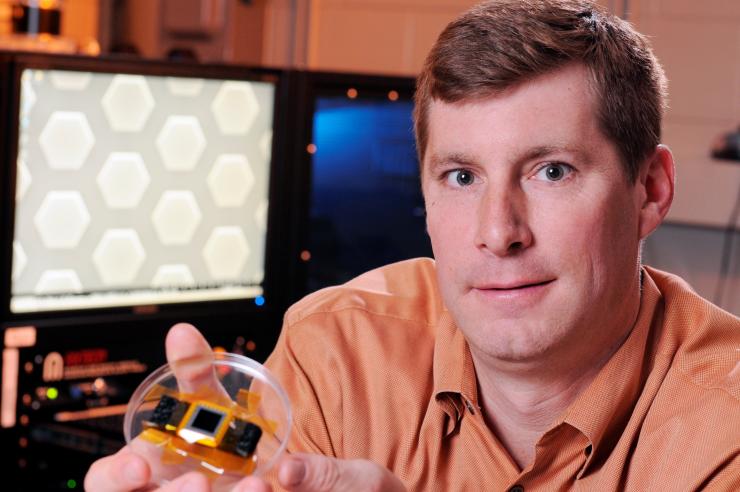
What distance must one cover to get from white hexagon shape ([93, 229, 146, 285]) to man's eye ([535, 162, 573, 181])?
37.6 inches

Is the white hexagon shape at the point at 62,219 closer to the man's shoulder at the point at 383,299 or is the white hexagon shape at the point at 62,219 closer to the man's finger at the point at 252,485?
the man's shoulder at the point at 383,299

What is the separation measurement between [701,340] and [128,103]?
3.54 ft

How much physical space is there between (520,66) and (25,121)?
944 mm

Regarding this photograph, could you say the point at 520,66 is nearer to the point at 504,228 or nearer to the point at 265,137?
the point at 504,228

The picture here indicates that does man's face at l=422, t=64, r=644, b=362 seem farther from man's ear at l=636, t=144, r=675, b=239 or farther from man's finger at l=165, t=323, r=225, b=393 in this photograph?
man's finger at l=165, t=323, r=225, b=393

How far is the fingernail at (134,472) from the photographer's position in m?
0.86

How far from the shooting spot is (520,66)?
45.7 inches

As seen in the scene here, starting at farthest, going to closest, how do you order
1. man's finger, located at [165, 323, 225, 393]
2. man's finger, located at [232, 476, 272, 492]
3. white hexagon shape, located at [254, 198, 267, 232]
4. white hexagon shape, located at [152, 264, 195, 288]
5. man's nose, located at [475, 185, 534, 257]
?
white hexagon shape, located at [254, 198, 267, 232] → white hexagon shape, located at [152, 264, 195, 288] → man's nose, located at [475, 185, 534, 257] → man's finger, located at [165, 323, 225, 393] → man's finger, located at [232, 476, 272, 492]

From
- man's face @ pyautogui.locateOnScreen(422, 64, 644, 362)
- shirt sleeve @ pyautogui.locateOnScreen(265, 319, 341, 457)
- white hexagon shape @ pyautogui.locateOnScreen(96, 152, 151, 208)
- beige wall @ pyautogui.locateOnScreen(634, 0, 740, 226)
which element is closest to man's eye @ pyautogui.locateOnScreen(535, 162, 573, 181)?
man's face @ pyautogui.locateOnScreen(422, 64, 644, 362)

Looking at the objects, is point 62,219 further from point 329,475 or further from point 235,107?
point 329,475

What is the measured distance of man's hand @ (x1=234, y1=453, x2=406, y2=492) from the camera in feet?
2.81

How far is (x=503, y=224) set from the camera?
1130 millimetres

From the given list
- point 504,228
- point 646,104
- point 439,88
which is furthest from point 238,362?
point 646,104

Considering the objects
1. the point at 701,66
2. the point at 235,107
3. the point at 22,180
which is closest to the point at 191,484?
the point at 22,180
